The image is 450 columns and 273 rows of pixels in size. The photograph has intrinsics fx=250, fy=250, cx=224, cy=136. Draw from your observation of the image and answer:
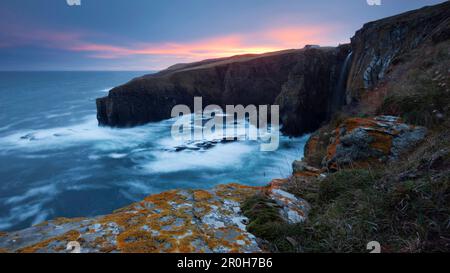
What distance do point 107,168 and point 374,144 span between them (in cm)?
2762

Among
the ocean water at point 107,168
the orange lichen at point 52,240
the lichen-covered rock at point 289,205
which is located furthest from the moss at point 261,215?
the ocean water at point 107,168

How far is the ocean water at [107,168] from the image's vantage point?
20594 millimetres

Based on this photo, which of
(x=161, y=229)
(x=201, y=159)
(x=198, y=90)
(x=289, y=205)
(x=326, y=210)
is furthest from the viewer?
(x=198, y=90)

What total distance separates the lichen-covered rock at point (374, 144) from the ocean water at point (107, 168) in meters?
8.37

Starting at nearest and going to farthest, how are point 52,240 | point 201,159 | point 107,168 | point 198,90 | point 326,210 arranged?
point 52,240 → point 326,210 → point 201,159 → point 107,168 → point 198,90

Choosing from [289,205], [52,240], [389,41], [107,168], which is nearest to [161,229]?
[52,240]

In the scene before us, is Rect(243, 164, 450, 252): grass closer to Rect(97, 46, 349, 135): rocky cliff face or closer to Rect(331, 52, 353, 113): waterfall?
Rect(331, 52, 353, 113): waterfall

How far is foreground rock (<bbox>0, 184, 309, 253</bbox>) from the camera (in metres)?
2.32

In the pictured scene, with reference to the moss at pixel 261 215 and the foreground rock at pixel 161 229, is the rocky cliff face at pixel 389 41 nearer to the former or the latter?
the moss at pixel 261 215

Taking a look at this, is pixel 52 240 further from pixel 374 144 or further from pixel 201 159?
pixel 201 159

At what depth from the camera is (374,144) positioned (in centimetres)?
516

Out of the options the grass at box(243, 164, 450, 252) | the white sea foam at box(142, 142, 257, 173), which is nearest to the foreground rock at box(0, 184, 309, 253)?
the grass at box(243, 164, 450, 252)
